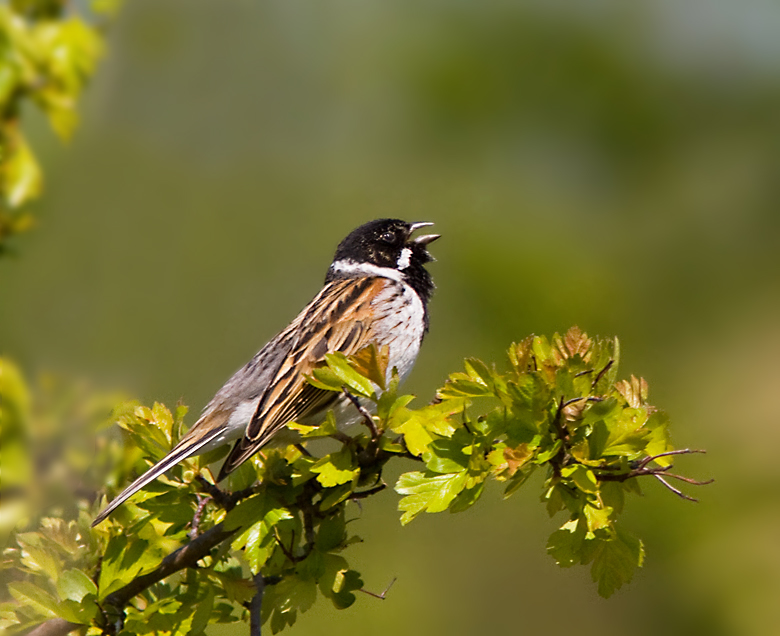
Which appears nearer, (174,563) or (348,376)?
(348,376)

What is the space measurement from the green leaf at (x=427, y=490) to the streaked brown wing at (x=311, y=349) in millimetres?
605

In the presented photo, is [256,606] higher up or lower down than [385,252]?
lower down

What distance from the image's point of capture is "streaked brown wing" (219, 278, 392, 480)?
2297mm

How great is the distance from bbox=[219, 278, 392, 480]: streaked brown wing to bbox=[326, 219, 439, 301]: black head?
143mm

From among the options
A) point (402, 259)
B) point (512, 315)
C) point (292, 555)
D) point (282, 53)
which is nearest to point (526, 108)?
point (282, 53)

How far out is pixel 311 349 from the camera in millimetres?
2787

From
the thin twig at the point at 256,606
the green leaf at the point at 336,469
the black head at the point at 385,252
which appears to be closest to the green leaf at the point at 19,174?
the green leaf at the point at 336,469

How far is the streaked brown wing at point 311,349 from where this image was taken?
2.30 m

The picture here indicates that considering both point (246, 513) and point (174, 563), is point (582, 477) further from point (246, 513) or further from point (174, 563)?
point (174, 563)

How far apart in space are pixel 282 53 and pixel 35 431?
10.7 metres

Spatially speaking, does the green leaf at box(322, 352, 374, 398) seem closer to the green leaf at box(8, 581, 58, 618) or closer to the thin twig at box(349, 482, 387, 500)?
the thin twig at box(349, 482, 387, 500)

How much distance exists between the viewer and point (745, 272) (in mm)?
10250

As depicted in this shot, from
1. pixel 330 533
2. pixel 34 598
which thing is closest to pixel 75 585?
pixel 34 598

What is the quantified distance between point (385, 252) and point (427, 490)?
184 cm
